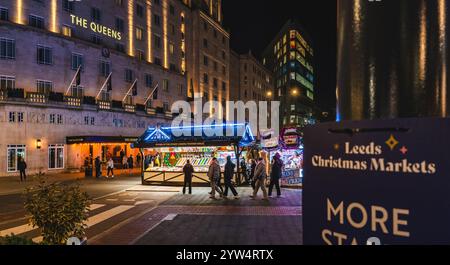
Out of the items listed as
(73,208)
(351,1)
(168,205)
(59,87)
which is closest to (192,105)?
(59,87)

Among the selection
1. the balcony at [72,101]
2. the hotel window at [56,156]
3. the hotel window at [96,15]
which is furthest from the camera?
the hotel window at [96,15]

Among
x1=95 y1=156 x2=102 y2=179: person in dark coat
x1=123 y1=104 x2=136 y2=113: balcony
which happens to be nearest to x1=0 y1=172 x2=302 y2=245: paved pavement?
x1=95 y1=156 x2=102 y2=179: person in dark coat

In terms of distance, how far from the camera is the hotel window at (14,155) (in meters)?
32.7

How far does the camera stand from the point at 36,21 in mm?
37344

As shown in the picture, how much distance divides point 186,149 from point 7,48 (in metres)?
21.0

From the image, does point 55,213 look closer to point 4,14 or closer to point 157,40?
point 4,14

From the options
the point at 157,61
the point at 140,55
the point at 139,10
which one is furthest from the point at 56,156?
the point at 139,10

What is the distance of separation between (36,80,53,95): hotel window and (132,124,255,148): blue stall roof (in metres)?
16.6

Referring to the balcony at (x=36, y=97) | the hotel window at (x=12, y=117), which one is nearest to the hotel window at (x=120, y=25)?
the balcony at (x=36, y=97)

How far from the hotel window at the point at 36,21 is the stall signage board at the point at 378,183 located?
136 feet

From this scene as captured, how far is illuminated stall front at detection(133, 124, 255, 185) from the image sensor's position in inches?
936

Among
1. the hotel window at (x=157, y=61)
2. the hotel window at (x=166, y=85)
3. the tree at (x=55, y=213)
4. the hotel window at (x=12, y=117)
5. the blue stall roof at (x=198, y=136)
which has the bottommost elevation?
the tree at (x=55, y=213)

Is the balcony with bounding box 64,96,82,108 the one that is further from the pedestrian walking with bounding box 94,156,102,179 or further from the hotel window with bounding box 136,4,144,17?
the hotel window with bounding box 136,4,144,17

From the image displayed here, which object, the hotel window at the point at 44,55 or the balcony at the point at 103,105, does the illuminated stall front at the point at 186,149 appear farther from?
the balcony at the point at 103,105
